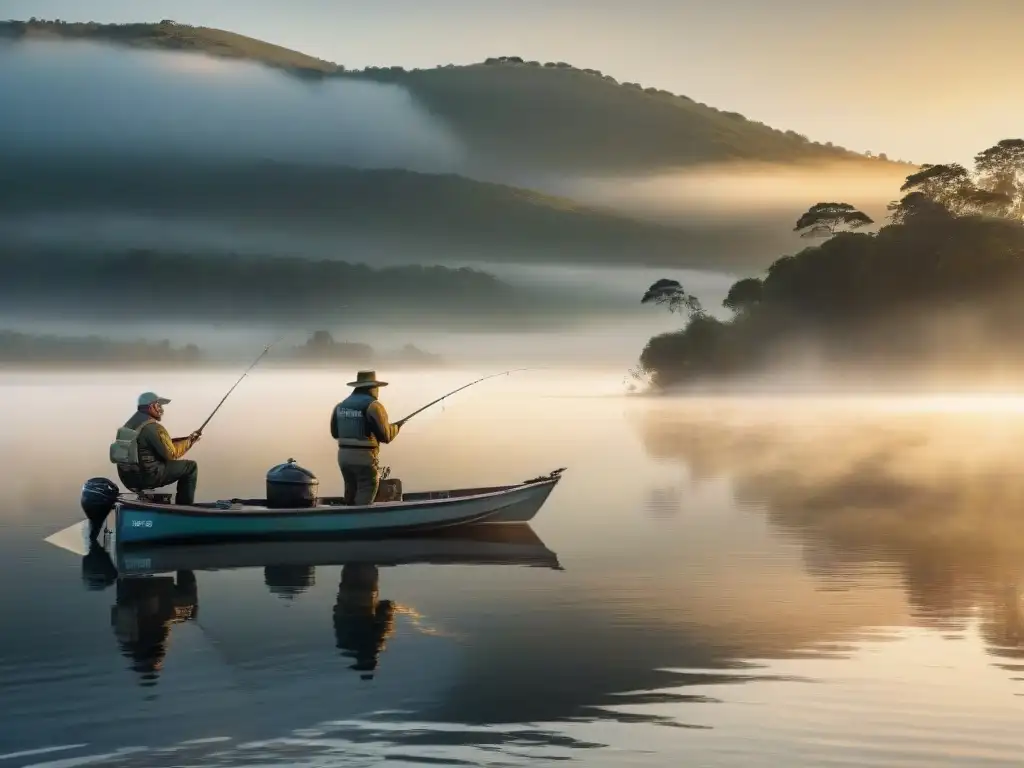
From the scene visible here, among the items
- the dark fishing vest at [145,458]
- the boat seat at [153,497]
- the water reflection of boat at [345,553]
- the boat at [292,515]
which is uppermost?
the dark fishing vest at [145,458]

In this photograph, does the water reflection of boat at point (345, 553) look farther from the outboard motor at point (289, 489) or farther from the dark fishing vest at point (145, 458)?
the dark fishing vest at point (145, 458)

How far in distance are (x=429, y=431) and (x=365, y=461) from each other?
5380 cm

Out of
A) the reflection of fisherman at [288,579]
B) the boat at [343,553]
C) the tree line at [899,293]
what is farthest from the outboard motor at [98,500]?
the tree line at [899,293]

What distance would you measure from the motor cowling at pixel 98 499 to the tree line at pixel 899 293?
147 meters


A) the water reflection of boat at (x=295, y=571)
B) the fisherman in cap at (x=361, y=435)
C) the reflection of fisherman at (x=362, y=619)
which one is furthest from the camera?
the fisherman in cap at (x=361, y=435)

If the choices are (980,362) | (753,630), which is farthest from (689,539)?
(980,362)

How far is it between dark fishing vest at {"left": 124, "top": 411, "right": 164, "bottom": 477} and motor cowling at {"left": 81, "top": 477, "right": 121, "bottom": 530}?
1.46 metres

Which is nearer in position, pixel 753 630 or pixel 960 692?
pixel 960 692

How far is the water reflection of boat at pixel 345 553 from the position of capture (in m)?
25.2

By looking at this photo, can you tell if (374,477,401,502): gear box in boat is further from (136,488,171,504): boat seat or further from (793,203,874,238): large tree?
(793,203,874,238): large tree

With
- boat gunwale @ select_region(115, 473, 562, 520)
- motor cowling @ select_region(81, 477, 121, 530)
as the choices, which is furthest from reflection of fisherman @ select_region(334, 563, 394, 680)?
motor cowling @ select_region(81, 477, 121, 530)

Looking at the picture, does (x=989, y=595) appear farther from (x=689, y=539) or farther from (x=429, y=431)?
(x=429, y=431)

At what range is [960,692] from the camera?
1473cm

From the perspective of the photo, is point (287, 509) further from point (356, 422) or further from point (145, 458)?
point (145, 458)
